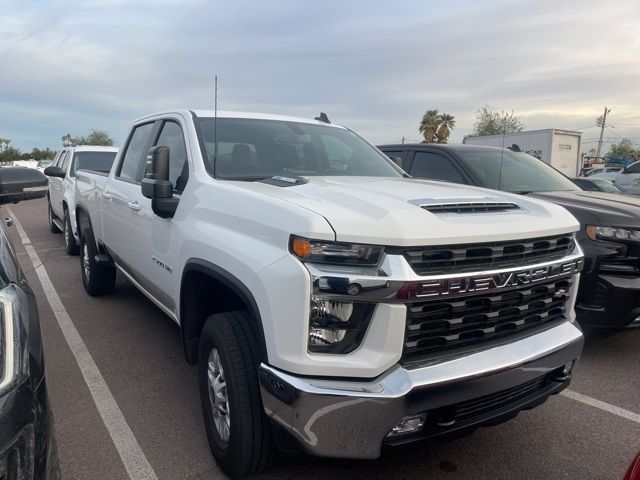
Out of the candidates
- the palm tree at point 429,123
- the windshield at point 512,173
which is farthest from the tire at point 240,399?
the palm tree at point 429,123

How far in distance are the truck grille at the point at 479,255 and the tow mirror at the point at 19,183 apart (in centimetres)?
219

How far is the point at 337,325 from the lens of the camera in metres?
2.03

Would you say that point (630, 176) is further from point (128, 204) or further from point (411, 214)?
point (411, 214)

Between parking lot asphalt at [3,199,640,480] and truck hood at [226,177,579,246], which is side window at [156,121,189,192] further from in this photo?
parking lot asphalt at [3,199,640,480]

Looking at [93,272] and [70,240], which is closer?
[93,272]

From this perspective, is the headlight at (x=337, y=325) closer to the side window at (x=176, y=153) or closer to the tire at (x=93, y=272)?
the side window at (x=176, y=153)

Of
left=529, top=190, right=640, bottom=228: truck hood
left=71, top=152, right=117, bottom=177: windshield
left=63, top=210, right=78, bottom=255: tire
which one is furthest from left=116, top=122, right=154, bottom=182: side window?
left=71, top=152, right=117, bottom=177: windshield

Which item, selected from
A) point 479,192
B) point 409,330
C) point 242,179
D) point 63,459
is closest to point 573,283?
point 479,192

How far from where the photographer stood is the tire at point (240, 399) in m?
2.35

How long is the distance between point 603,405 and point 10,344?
3512 mm

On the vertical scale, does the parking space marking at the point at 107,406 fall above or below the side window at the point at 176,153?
below

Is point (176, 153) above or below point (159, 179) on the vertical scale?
above

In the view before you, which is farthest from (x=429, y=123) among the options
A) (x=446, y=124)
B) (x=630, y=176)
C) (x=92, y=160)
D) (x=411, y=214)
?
(x=411, y=214)

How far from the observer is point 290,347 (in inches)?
80.4
